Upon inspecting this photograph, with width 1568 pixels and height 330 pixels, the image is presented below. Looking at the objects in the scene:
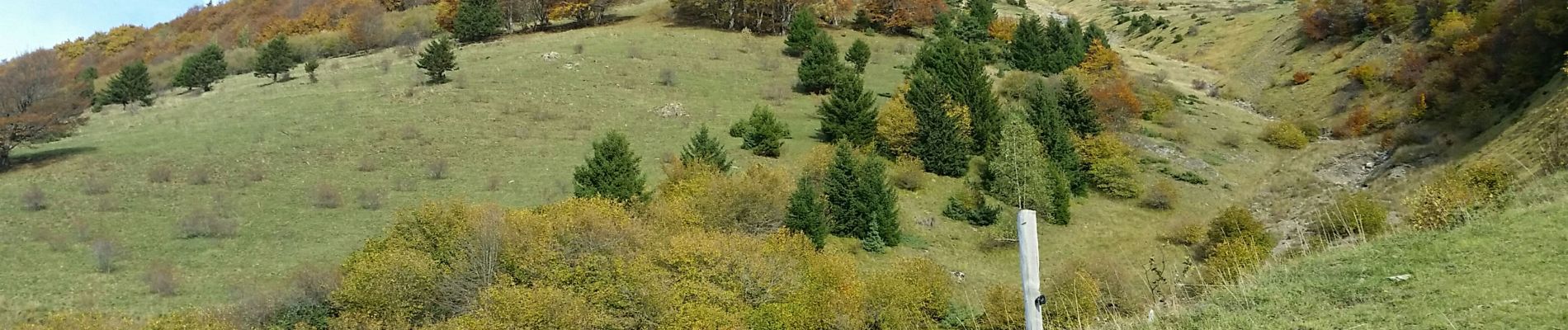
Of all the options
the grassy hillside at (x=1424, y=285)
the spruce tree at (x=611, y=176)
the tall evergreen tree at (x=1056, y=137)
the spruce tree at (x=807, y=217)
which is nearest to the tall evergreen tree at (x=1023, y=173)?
the tall evergreen tree at (x=1056, y=137)

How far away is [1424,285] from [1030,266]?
570 cm

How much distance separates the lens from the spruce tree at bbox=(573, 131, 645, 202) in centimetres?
3262

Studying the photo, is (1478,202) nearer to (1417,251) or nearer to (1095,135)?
(1417,251)

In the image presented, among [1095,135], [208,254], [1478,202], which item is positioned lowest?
[1095,135]

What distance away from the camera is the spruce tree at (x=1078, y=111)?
49375 millimetres

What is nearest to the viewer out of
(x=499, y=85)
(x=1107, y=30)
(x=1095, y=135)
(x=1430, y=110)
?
(x=1430, y=110)

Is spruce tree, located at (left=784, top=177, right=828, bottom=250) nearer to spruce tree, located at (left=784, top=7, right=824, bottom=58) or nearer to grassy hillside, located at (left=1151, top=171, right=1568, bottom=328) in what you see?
grassy hillside, located at (left=1151, top=171, right=1568, bottom=328)

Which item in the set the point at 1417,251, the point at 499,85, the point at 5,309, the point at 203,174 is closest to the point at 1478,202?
the point at 1417,251

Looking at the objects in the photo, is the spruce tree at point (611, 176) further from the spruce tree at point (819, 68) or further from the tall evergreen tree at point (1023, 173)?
the spruce tree at point (819, 68)

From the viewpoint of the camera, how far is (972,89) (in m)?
49.3

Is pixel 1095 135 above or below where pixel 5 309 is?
below

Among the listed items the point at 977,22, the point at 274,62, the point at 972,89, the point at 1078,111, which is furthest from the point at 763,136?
the point at 274,62

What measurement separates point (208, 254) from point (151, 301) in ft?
14.3

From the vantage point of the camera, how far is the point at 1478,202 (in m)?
14.3
